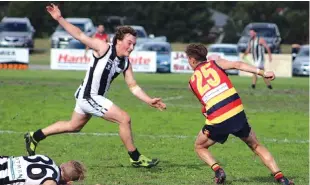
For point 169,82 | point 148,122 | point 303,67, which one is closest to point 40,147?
point 148,122

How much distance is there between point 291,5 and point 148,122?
52.5m

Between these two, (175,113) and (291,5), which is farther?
(291,5)

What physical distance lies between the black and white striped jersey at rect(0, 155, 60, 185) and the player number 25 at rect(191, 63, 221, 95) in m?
2.49

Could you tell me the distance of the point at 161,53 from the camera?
43531mm

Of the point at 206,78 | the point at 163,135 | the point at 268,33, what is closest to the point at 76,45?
the point at 268,33

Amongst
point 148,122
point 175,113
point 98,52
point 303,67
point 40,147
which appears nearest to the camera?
point 98,52

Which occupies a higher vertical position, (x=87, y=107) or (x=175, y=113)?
(x=87, y=107)

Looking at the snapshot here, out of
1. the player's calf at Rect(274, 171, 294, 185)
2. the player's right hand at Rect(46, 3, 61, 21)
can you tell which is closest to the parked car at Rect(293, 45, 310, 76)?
the player's right hand at Rect(46, 3, 61, 21)

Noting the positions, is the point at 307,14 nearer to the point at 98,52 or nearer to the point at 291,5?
the point at 291,5

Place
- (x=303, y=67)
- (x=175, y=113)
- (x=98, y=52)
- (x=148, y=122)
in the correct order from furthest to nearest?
(x=303, y=67)
(x=175, y=113)
(x=148, y=122)
(x=98, y=52)

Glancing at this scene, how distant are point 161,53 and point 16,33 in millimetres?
15834

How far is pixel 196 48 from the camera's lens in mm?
11812

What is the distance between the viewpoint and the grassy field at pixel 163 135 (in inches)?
508

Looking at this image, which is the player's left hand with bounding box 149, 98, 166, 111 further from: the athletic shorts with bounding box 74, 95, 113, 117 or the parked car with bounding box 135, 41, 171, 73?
the parked car with bounding box 135, 41, 171, 73
